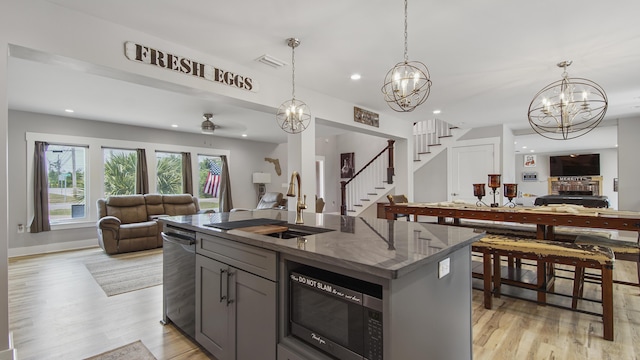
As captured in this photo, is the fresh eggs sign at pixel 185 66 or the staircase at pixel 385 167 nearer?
the fresh eggs sign at pixel 185 66

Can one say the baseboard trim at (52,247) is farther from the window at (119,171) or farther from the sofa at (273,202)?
the sofa at (273,202)

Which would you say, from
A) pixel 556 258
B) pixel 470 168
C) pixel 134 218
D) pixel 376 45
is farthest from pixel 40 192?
Result: pixel 470 168

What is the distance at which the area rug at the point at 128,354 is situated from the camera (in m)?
2.14

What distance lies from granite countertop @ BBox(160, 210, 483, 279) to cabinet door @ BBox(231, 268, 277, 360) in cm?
22

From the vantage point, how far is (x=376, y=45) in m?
2.97

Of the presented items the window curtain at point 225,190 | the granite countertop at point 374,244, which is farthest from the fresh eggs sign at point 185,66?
the window curtain at point 225,190

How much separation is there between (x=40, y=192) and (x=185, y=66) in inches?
187

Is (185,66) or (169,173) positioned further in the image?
(169,173)

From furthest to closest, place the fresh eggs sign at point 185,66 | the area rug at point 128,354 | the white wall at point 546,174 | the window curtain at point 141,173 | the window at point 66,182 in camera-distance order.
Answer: the white wall at point 546,174 → the window curtain at point 141,173 → the window at point 66,182 → the fresh eggs sign at point 185,66 → the area rug at point 128,354

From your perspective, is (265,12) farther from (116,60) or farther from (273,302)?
(273,302)

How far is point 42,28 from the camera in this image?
2.19 m

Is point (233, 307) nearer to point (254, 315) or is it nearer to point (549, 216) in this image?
point (254, 315)

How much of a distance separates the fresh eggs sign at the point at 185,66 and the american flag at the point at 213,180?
17.2ft

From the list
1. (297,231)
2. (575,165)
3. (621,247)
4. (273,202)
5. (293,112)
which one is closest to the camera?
(297,231)
